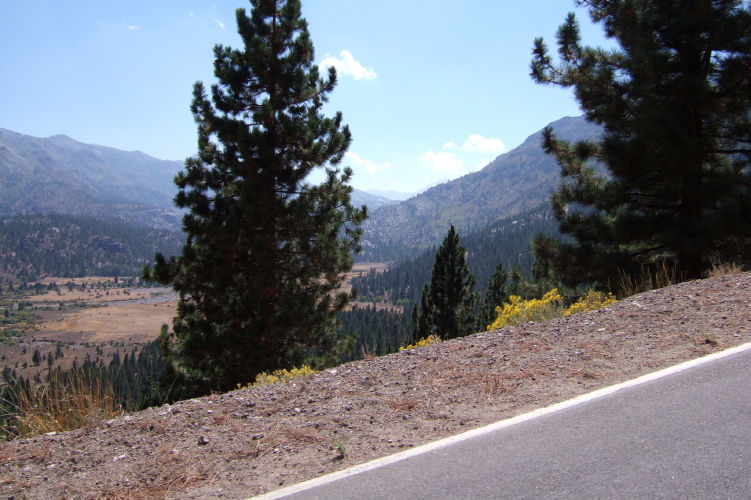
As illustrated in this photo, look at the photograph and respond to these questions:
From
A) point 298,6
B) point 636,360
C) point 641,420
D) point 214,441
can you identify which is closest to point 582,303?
point 636,360

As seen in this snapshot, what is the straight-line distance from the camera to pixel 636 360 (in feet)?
16.2

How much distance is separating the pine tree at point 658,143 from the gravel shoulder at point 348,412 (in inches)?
157

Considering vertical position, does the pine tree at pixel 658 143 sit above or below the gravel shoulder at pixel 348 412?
above

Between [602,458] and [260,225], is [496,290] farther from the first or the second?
[602,458]

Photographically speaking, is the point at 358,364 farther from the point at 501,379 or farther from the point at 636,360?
the point at 636,360

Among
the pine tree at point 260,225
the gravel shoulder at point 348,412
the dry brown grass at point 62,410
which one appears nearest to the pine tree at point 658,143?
the gravel shoulder at point 348,412

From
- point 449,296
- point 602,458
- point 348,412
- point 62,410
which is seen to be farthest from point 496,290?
point 602,458

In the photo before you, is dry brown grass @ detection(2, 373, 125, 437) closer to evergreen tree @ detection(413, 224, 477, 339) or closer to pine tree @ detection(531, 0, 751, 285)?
pine tree @ detection(531, 0, 751, 285)

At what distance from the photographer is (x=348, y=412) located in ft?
14.3

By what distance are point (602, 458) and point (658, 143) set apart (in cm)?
814

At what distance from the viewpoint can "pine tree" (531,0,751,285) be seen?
9.46 metres

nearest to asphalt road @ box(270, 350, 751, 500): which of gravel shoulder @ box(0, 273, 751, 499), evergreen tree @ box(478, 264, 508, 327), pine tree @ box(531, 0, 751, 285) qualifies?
gravel shoulder @ box(0, 273, 751, 499)

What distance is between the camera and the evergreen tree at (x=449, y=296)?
105 feet

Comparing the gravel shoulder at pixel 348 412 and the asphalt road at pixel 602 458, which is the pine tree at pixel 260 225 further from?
the asphalt road at pixel 602 458
